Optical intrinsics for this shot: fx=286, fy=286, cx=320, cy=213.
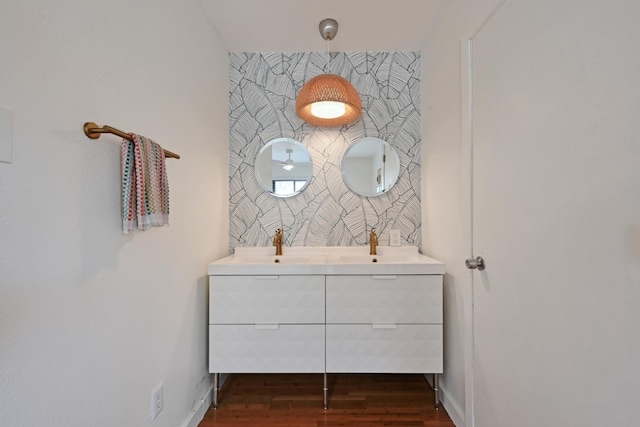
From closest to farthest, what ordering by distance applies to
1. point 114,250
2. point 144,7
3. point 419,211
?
point 114,250, point 144,7, point 419,211

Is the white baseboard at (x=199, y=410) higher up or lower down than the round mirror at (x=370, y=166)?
lower down

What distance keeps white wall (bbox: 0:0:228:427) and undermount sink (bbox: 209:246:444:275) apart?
1.18 feet

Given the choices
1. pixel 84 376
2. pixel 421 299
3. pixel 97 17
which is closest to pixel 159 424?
pixel 84 376

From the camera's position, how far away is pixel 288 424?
1.56 metres

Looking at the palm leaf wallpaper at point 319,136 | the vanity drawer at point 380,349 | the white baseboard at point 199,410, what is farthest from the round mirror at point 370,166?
the white baseboard at point 199,410

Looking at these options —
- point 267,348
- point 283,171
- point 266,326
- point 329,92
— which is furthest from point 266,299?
point 329,92

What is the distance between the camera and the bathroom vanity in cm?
164

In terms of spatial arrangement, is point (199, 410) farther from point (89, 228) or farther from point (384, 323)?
point (89, 228)

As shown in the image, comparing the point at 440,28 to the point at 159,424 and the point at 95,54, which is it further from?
the point at 159,424

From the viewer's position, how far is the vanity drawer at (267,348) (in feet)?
5.36

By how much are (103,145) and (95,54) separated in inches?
11.0

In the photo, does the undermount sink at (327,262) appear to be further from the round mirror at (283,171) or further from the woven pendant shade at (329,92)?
the woven pendant shade at (329,92)

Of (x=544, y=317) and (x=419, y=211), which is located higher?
(x=419, y=211)

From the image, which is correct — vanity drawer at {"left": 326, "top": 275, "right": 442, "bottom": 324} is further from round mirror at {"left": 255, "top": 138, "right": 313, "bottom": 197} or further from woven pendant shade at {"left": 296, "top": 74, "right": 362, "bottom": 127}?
woven pendant shade at {"left": 296, "top": 74, "right": 362, "bottom": 127}
